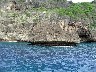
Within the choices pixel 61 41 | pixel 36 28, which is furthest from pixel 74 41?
pixel 36 28

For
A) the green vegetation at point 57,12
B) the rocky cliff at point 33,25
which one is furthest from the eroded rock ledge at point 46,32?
the green vegetation at point 57,12

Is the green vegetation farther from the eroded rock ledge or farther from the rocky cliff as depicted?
the eroded rock ledge

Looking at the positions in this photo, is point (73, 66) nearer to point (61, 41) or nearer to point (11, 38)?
point (61, 41)

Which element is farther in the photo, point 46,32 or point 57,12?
point 57,12

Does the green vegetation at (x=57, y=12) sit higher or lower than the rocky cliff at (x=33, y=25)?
higher

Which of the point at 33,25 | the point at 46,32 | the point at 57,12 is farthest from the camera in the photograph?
the point at 57,12

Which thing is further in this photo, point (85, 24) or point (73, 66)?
point (85, 24)

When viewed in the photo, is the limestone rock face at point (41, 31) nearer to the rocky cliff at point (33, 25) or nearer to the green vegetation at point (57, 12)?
the rocky cliff at point (33, 25)

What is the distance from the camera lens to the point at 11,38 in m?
144

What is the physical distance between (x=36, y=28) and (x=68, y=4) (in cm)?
6415

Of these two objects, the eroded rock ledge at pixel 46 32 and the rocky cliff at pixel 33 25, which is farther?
the rocky cliff at pixel 33 25

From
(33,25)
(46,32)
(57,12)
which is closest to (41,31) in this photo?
(46,32)

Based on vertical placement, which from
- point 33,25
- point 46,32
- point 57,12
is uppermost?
point 57,12

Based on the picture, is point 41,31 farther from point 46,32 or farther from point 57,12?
point 57,12
